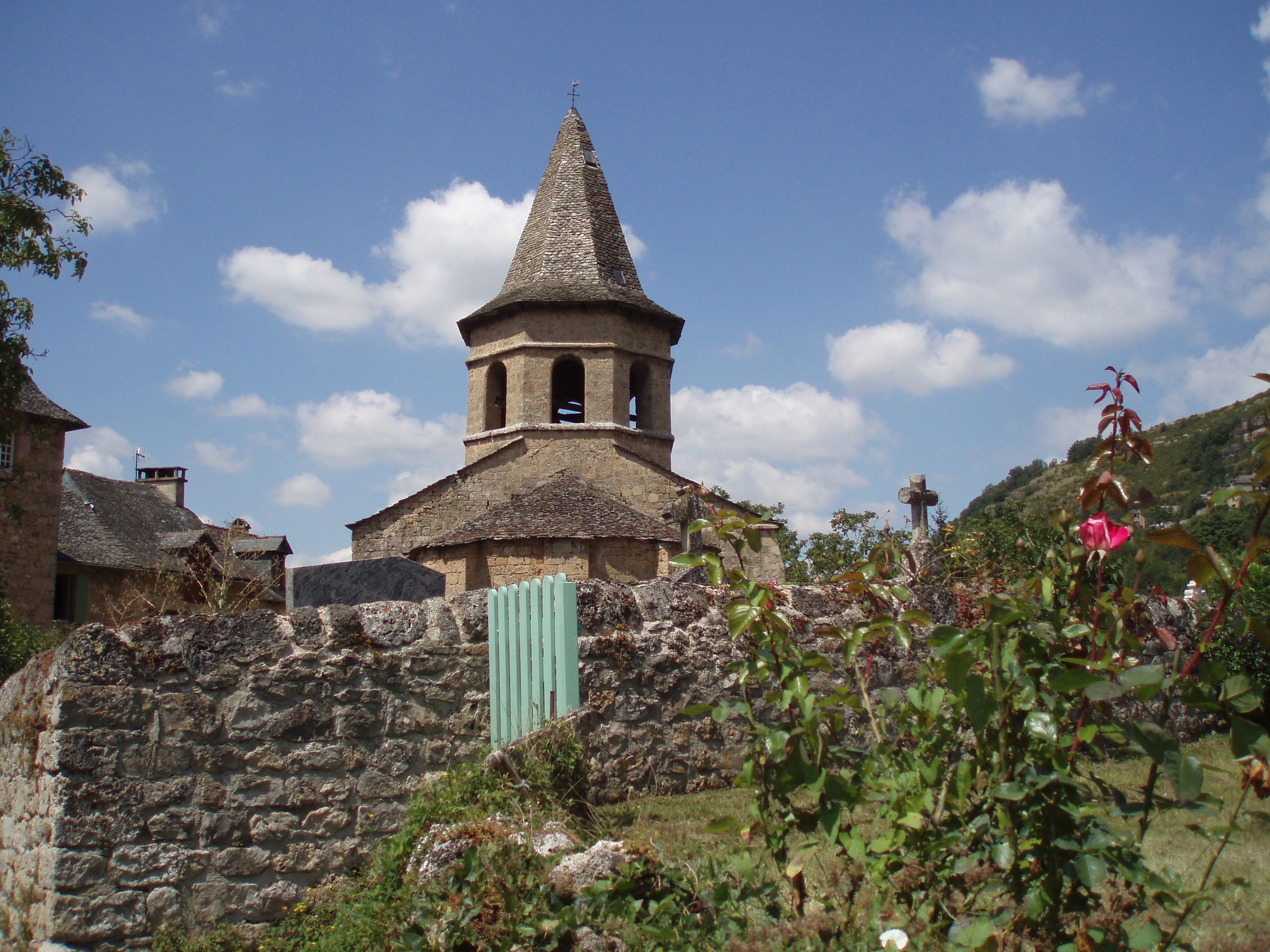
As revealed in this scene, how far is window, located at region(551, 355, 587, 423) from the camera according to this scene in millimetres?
20547

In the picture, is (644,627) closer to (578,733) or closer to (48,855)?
(578,733)

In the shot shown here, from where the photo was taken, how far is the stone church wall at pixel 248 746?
4840 millimetres

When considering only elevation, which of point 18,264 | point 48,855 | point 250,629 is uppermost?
point 18,264

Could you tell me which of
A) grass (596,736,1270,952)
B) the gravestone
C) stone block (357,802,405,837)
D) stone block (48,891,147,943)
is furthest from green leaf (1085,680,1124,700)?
the gravestone

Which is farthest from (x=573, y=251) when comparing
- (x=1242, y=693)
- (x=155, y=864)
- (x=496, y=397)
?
(x=1242, y=693)

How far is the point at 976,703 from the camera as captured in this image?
2.01 m

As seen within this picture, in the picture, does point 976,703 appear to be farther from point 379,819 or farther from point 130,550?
point 130,550

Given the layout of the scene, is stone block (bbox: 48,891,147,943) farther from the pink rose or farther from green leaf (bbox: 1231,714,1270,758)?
green leaf (bbox: 1231,714,1270,758)

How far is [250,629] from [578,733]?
2.04 metres

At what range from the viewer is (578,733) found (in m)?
5.51

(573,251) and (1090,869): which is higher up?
(573,251)

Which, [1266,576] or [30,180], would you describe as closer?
[1266,576]

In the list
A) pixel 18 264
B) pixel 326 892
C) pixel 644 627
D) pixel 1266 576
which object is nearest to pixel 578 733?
pixel 644 627

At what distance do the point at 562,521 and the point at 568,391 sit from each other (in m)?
6.81
